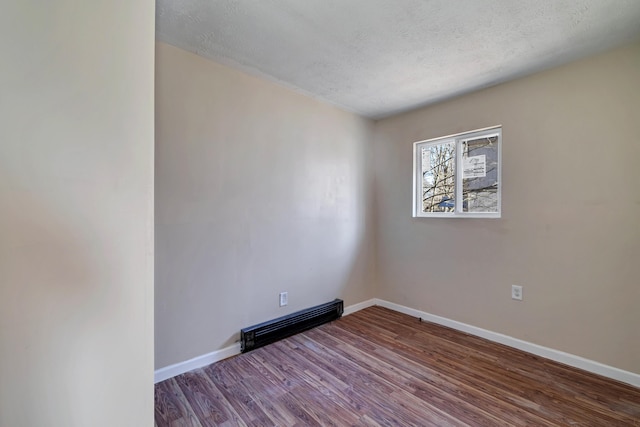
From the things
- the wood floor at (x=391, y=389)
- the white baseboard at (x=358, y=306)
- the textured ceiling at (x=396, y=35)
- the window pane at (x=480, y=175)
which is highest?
the textured ceiling at (x=396, y=35)

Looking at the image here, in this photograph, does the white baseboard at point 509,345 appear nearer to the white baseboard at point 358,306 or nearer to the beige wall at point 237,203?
the beige wall at point 237,203

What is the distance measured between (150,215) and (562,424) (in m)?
2.39

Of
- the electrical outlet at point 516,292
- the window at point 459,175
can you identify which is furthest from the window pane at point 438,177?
the electrical outlet at point 516,292

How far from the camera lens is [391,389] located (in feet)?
5.98

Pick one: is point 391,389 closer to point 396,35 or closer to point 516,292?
point 516,292

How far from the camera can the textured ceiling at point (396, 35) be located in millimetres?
1554

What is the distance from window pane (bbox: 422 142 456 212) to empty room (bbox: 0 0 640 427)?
0.07ft

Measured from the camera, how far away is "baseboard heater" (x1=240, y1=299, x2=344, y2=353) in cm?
228

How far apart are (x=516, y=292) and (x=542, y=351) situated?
49cm

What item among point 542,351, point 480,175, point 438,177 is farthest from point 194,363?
point 480,175

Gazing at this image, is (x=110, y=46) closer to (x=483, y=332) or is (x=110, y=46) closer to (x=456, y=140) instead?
(x=456, y=140)

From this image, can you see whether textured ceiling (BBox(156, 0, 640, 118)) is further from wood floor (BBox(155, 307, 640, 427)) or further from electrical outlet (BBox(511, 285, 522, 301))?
wood floor (BBox(155, 307, 640, 427))

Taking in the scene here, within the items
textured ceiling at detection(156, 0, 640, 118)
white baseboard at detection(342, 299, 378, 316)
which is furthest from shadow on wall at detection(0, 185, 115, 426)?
white baseboard at detection(342, 299, 378, 316)

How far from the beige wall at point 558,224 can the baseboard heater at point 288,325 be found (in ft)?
3.63
